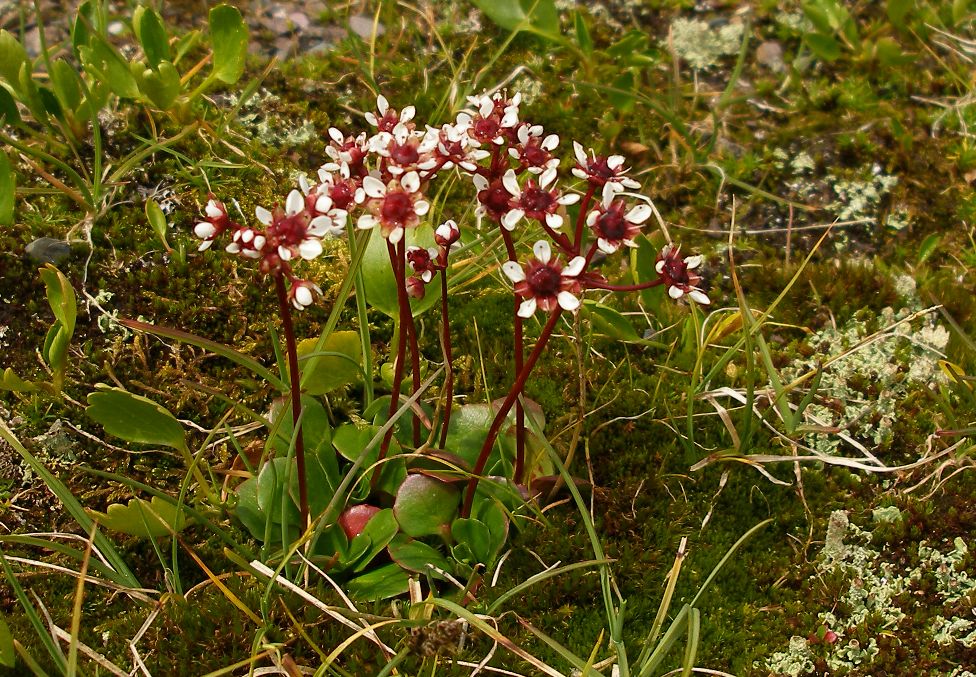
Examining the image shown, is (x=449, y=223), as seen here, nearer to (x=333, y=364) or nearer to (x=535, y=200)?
(x=535, y=200)

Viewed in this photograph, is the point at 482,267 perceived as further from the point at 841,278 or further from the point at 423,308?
the point at 841,278

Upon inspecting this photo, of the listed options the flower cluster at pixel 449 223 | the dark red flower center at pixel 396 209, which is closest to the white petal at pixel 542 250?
the flower cluster at pixel 449 223

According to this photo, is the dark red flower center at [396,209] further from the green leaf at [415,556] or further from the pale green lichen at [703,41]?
the pale green lichen at [703,41]

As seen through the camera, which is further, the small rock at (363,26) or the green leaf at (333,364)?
the small rock at (363,26)

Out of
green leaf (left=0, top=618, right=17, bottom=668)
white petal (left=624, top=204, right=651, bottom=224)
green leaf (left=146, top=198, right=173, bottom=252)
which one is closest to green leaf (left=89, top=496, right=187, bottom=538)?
green leaf (left=0, top=618, right=17, bottom=668)

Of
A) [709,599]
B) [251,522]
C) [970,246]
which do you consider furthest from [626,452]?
[970,246]
